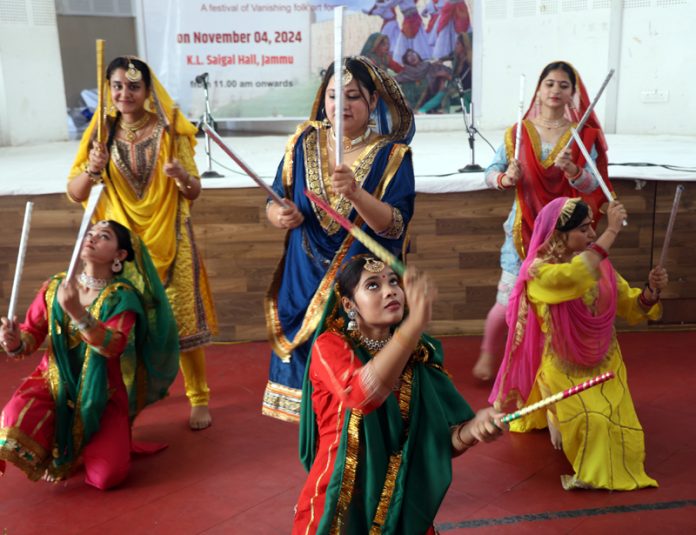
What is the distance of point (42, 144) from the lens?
668cm

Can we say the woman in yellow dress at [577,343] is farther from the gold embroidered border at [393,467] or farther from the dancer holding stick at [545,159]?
the gold embroidered border at [393,467]

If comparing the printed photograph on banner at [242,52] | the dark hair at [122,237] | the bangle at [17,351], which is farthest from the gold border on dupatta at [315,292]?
the printed photograph on banner at [242,52]

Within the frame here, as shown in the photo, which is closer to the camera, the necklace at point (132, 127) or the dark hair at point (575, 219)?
the dark hair at point (575, 219)

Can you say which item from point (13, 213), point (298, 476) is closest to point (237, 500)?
point (298, 476)

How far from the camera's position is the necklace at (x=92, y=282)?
2.51 meters

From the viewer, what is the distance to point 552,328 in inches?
98.8

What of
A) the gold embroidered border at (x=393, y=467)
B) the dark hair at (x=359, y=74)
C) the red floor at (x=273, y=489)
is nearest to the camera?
the gold embroidered border at (x=393, y=467)

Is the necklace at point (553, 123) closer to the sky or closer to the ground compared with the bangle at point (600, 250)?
closer to the sky

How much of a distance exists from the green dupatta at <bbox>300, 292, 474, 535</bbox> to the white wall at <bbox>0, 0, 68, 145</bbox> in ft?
18.7

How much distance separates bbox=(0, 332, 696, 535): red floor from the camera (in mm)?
2232

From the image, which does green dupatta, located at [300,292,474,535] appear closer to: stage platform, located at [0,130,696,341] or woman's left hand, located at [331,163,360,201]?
woman's left hand, located at [331,163,360,201]

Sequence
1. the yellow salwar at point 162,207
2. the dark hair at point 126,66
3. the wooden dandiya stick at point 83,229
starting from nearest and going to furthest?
the wooden dandiya stick at point 83,229
the dark hair at point 126,66
the yellow salwar at point 162,207

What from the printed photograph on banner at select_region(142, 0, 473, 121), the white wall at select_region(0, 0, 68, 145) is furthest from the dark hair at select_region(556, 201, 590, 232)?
the white wall at select_region(0, 0, 68, 145)

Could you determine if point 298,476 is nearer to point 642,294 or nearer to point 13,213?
point 642,294
